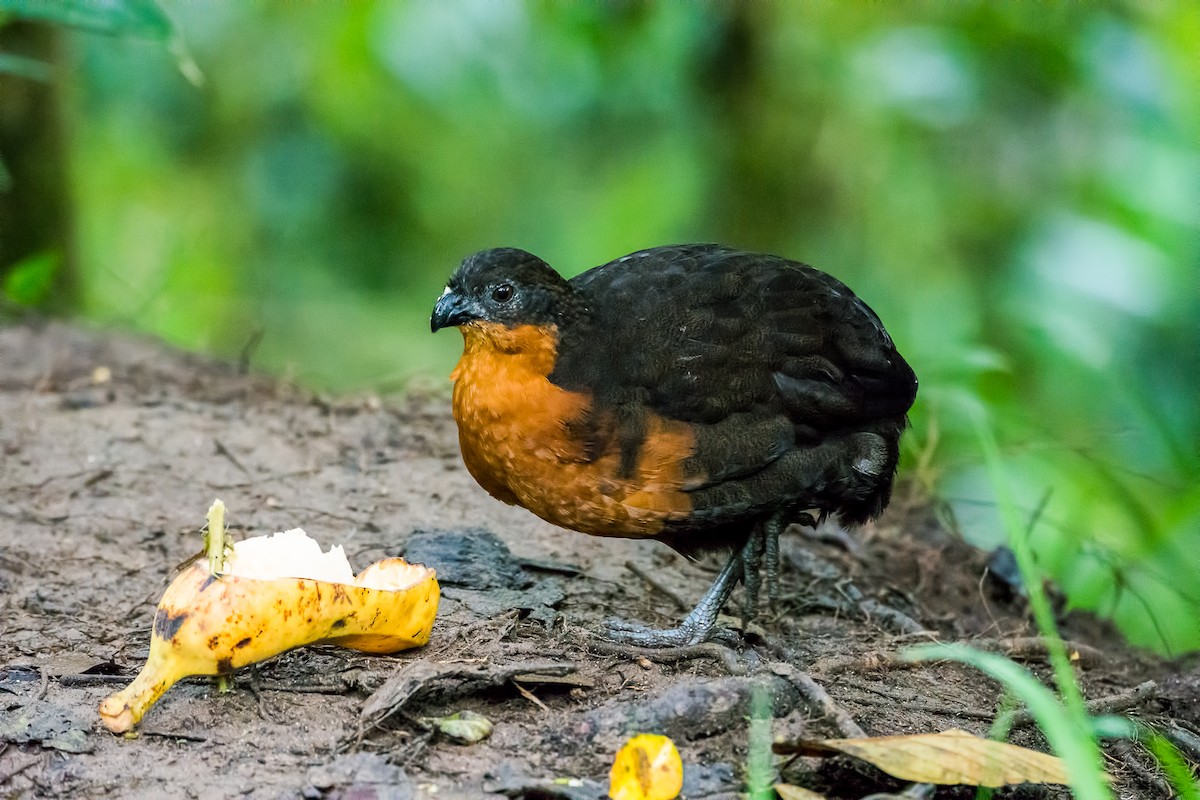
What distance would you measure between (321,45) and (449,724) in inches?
236

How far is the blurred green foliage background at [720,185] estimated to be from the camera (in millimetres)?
5773

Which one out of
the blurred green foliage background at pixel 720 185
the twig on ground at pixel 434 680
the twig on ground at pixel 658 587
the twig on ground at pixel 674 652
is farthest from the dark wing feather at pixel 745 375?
the blurred green foliage background at pixel 720 185

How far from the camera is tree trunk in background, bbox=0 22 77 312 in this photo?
616 centimetres

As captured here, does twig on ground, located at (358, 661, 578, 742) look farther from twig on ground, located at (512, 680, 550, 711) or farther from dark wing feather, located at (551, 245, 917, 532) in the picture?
dark wing feather, located at (551, 245, 917, 532)

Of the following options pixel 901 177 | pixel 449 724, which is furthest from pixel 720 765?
pixel 901 177

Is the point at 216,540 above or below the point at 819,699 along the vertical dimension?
above

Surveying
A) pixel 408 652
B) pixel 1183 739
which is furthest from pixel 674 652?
pixel 1183 739

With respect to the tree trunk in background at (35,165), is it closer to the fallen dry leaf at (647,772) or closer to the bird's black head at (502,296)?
the bird's black head at (502,296)

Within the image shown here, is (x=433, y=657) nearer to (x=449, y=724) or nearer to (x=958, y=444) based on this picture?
(x=449, y=724)

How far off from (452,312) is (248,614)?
1212 millimetres

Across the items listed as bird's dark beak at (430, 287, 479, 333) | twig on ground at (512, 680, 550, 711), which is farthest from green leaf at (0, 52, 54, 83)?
twig on ground at (512, 680, 550, 711)

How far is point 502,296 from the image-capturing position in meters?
3.49

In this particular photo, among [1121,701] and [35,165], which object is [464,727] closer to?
[1121,701]

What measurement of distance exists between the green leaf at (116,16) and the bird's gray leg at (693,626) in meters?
2.76
